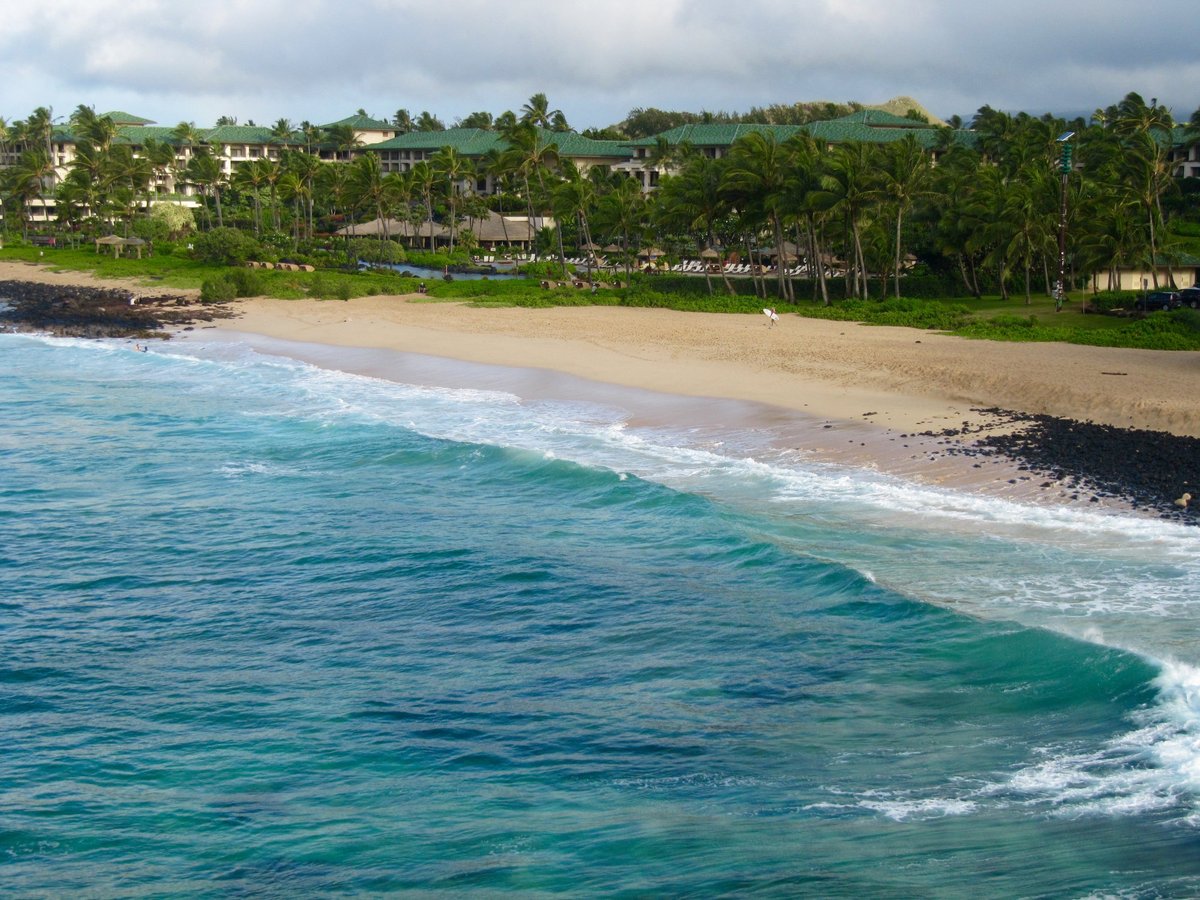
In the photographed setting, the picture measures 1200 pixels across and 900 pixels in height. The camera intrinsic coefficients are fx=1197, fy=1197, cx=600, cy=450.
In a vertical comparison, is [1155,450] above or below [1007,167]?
below

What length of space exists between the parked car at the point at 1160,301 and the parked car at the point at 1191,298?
16cm

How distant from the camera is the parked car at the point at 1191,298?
4328 cm

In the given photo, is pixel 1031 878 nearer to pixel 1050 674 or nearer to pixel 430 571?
pixel 1050 674

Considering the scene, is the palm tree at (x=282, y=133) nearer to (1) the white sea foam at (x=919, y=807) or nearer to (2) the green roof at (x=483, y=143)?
(2) the green roof at (x=483, y=143)

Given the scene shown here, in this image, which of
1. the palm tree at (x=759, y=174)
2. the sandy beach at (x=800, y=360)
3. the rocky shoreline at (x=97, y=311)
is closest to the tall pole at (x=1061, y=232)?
the sandy beach at (x=800, y=360)

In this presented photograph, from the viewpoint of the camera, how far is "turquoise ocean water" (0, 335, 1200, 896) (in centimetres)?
1119

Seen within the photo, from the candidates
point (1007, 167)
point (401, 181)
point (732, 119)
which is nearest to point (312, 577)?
point (1007, 167)

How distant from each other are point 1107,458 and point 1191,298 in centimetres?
2353

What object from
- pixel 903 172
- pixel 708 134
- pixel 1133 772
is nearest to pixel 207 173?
pixel 708 134

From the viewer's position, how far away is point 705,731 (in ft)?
44.9

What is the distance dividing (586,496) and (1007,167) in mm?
46886

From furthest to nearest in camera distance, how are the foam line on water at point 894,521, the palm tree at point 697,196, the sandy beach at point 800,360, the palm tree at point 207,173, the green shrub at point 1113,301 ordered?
the palm tree at point 207,173 → the palm tree at point 697,196 → the green shrub at point 1113,301 → the sandy beach at point 800,360 → the foam line on water at point 894,521

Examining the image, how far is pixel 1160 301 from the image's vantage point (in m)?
43.7

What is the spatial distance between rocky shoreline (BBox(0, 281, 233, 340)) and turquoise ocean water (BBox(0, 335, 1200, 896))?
27989 millimetres
